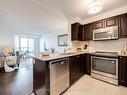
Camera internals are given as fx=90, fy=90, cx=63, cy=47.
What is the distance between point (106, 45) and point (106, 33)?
0.52 m

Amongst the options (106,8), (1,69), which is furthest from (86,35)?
(1,69)

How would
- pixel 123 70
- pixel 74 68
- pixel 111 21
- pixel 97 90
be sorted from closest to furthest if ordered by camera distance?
pixel 97 90, pixel 123 70, pixel 74 68, pixel 111 21

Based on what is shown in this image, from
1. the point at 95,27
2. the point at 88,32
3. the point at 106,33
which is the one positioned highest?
the point at 95,27

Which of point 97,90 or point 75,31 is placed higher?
point 75,31

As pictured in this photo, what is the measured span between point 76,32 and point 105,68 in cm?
175

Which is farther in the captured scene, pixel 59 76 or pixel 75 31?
pixel 75 31

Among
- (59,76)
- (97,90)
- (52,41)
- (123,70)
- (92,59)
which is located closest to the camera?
(59,76)

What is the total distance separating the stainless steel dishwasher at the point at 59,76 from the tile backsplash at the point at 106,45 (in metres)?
1.91

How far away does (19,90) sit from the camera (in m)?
2.28

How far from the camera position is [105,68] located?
280 cm

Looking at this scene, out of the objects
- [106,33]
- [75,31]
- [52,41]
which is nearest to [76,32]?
[75,31]

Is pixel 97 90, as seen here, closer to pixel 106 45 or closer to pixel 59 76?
pixel 59 76

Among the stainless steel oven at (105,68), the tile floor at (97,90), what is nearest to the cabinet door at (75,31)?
the stainless steel oven at (105,68)

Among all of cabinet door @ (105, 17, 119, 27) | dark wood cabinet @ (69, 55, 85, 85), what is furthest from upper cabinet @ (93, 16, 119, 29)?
dark wood cabinet @ (69, 55, 85, 85)
